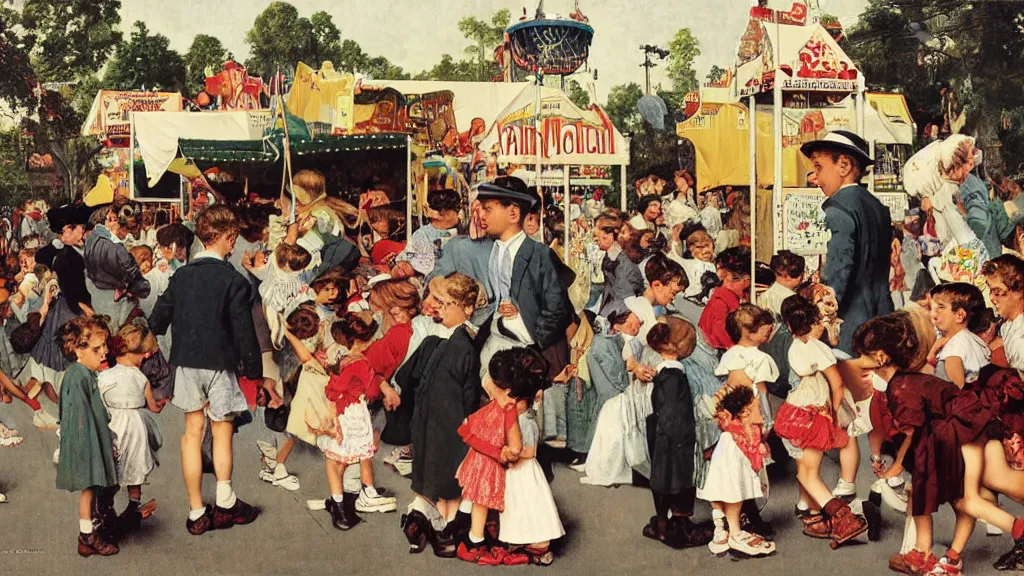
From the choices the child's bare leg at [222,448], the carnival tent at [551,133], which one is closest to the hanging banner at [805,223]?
the carnival tent at [551,133]

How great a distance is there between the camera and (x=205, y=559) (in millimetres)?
6305

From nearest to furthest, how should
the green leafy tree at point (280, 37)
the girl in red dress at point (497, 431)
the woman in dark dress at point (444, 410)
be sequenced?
the girl in red dress at point (497, 431) < the woman in dark dress at point (444, 410) < the green leafy tree at point (280, 37)

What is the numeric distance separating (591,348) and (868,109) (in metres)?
2.18

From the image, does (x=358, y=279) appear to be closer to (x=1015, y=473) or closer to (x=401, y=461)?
(x=401, y=461)

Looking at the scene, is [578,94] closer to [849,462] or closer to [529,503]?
[529,503]

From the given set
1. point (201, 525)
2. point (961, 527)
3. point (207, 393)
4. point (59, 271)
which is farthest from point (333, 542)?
point (961, 527)

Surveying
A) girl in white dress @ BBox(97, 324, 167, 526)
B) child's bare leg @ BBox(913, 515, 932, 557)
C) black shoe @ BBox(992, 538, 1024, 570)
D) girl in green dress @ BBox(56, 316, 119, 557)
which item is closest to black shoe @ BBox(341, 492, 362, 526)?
girl in white dress @ BBox(97, 324, 167, 526)

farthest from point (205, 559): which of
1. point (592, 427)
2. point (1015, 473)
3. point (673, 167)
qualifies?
point (1015, 473)

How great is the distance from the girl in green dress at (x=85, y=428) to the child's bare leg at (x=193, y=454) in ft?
1.20

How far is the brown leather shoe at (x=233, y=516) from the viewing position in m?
6.38

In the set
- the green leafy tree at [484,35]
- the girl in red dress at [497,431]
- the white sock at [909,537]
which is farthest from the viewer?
the green leafy tree at [484,35]

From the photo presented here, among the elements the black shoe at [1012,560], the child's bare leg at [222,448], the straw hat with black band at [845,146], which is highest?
the straw hat with black band at [845,146]

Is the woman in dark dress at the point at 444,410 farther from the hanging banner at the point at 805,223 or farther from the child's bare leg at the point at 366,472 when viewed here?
the hanging banner at the point at 805,223

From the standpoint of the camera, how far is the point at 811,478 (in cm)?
638
